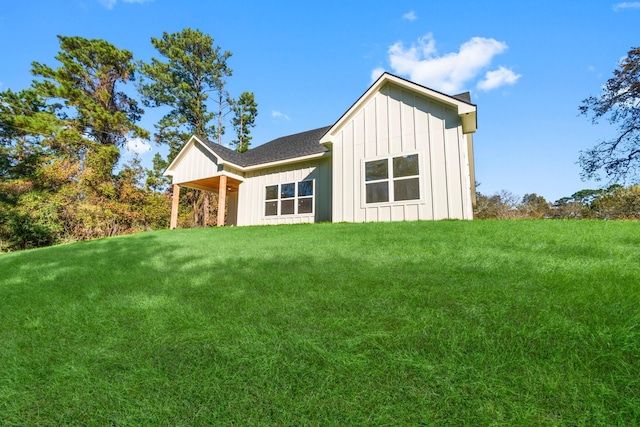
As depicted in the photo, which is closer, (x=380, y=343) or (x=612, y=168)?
(x=380, y=343)

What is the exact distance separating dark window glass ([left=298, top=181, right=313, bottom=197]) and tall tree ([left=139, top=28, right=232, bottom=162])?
18194 mm

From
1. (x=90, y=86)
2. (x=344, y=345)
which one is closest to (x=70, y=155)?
(x=90, y=86)

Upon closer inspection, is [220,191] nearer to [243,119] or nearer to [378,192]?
[378,192]

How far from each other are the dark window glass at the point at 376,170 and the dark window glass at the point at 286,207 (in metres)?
→ 3.88

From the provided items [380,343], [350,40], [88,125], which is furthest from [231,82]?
[380,343]

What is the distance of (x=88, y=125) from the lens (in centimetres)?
2106

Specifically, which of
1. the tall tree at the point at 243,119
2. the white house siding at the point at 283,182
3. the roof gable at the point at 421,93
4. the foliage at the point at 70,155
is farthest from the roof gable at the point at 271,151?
the tall tree at the point at 243,119

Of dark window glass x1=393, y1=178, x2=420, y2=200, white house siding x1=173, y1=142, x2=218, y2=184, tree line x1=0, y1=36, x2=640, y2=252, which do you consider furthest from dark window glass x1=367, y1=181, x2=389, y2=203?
tree line x1=0, y1=36, x2=640, y2=252

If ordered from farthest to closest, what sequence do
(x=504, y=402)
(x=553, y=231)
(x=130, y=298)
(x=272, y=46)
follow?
(x=272, y=46)
(x=553, y=231)
(x=130, y=298)
(x=504, y=402)

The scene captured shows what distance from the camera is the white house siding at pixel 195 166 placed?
13.6 meters

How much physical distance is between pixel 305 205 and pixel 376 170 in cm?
356

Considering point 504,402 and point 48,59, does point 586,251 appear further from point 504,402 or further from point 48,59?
point 48,59

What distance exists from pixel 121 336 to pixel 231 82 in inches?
1212

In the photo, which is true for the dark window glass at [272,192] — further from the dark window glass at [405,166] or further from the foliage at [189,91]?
the foliage at [189,91]
